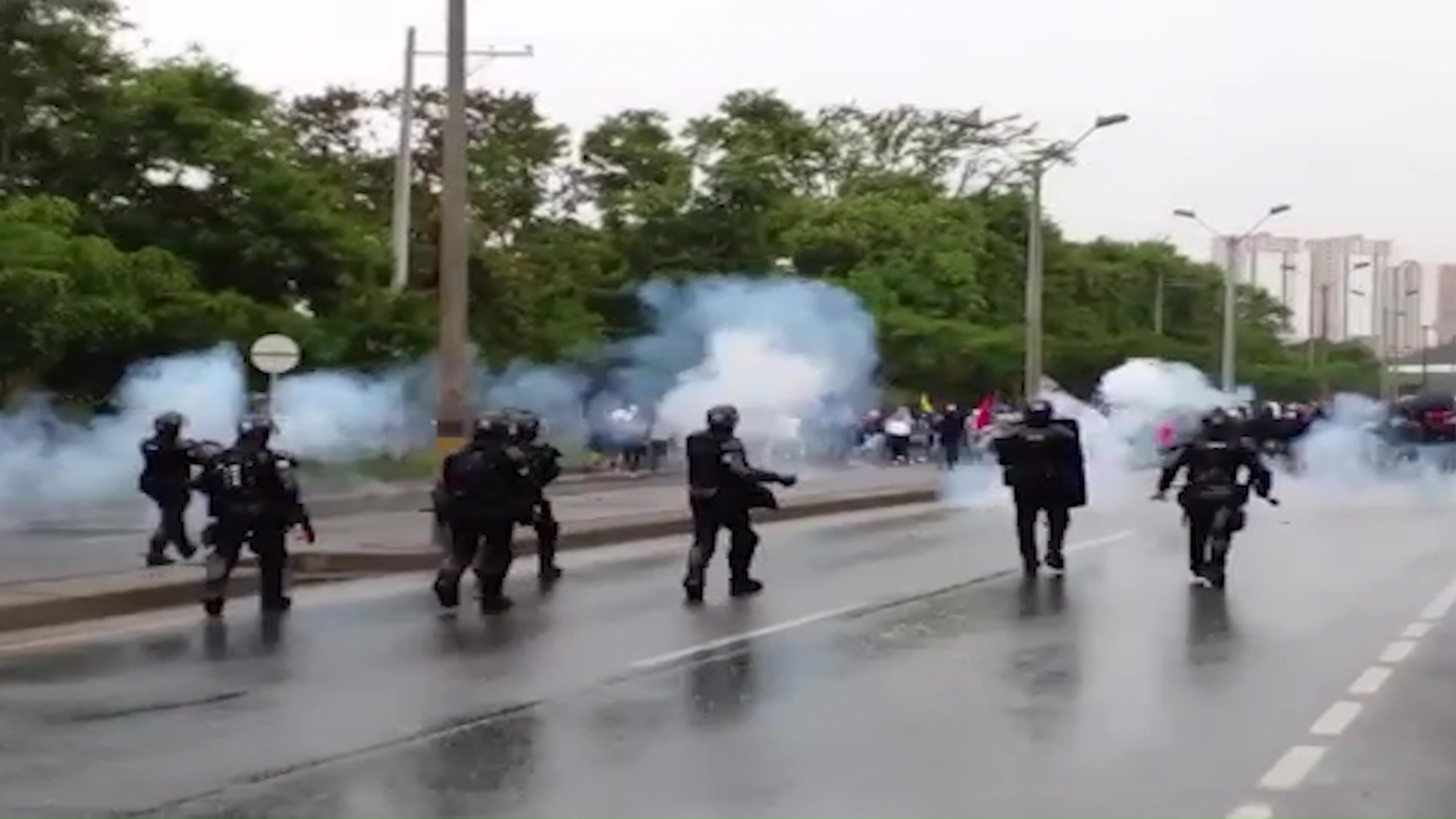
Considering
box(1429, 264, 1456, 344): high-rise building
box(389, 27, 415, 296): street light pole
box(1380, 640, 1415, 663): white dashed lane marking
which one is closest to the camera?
box(1380, 640, 1415, 663): white dashed lane marking

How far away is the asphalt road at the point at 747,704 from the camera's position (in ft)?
30.6

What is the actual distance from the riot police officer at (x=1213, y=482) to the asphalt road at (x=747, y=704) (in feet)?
1.66

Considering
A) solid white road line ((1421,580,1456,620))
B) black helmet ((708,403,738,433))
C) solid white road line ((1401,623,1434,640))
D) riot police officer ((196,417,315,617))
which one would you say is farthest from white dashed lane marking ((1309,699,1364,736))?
riot police officer ((196,417,315,617))

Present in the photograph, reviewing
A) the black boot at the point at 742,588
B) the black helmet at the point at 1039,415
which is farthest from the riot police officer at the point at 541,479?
the black helmet at the point at 1039,415

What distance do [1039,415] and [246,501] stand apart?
296 inches

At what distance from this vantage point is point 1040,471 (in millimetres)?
20938

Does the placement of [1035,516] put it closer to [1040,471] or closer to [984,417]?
[1040,471]

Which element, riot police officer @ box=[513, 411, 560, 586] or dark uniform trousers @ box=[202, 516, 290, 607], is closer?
dark uniform trousers @ box=[202, 516, 290, 607]

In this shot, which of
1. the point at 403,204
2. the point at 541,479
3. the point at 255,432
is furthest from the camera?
the point at 403,204

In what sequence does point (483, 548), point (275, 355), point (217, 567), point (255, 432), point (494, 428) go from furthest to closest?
1. point (275, 355)
2. point (483, 548)
3. point (494, 428)
4. point (217, 567)
5. point (255, 432)

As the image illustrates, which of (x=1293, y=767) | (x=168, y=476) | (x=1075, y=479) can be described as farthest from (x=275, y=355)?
(x=1293, y=767)

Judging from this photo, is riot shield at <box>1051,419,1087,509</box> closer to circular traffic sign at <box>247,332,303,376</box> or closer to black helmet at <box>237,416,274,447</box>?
black helmet at <box>237,416,274,447</box>

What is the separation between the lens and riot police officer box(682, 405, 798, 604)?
728 inches

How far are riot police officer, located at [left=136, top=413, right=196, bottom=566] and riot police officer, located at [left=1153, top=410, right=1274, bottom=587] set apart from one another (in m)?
8.34
